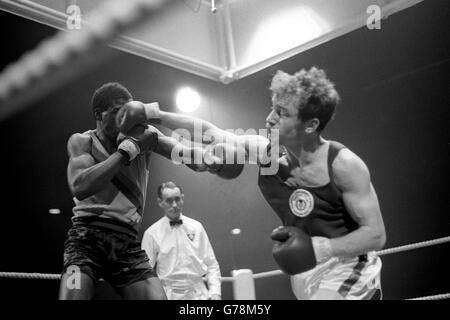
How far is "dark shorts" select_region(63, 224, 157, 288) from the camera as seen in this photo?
216 centimetres

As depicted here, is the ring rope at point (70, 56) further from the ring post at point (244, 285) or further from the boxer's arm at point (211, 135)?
the ring post at point (244, 285)

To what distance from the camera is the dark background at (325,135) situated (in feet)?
10.7

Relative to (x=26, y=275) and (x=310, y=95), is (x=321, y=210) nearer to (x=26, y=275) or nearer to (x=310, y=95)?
(x=310, y=95)

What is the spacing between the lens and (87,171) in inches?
88.4

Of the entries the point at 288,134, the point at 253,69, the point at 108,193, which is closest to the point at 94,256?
the point at 108,193

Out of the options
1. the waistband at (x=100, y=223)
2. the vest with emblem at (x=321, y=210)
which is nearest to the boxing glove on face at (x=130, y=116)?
the waistband at (x=100, y=223)

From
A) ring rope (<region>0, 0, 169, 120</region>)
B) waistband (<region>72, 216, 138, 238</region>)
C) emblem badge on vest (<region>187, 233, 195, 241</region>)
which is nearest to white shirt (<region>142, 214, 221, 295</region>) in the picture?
emblem badge on vest (<region>187, 233, 195, 241</region>)

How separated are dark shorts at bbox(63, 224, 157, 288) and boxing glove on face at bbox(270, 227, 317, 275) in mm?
661

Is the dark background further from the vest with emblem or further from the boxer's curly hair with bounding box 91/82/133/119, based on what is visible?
the vest with emblem

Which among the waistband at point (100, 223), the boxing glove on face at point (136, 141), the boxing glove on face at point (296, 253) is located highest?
the boxing glove on face at point (136, 141)

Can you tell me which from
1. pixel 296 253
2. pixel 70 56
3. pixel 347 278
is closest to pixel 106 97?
pixel 70 56

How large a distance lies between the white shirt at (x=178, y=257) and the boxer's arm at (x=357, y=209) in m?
1.46

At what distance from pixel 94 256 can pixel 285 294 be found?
81.8 inches

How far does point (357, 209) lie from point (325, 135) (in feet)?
6.96
